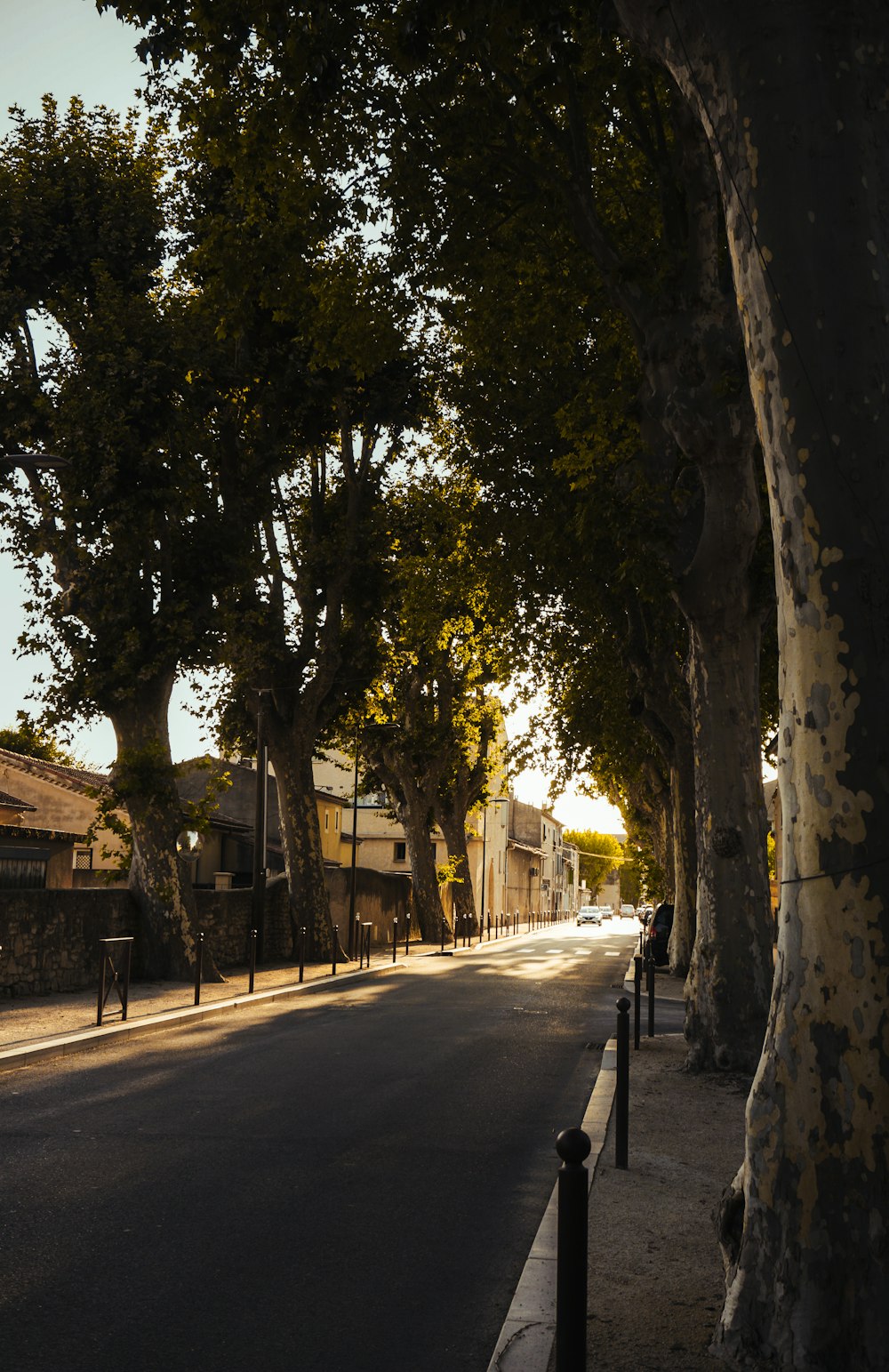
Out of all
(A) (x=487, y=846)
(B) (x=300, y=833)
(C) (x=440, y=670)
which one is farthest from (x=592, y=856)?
(B) (x=300, y=833)

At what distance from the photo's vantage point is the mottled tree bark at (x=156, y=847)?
21.0m

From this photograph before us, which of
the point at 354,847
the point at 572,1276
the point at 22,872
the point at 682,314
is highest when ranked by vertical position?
the point at 682,314

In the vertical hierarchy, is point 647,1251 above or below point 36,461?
below

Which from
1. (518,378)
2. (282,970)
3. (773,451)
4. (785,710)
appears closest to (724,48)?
(773,451)

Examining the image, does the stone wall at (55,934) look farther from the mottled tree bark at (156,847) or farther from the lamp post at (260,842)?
the lamp post at (260,842)

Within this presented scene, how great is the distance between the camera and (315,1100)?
33.9 feet

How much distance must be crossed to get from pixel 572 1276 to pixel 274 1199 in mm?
4124

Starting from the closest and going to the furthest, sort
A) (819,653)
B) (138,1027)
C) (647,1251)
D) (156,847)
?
(819,653) < (647,1251) < (138,1027) < (156,847)

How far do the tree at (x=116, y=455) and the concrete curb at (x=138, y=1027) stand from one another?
2076 millimetres

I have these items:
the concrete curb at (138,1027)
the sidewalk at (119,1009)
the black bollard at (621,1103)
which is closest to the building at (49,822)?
the sidewalk at (119,1009)

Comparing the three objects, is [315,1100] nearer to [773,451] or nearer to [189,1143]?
[189,1143]

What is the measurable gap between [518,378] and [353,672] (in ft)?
32.1

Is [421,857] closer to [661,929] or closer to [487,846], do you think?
[661,929]

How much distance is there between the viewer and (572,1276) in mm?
3227
